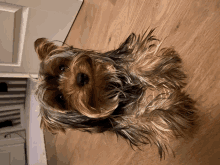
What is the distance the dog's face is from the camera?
3.45 feet

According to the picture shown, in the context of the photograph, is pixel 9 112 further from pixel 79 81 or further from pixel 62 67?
pixel 79 81

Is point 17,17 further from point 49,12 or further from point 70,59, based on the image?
point 70,59

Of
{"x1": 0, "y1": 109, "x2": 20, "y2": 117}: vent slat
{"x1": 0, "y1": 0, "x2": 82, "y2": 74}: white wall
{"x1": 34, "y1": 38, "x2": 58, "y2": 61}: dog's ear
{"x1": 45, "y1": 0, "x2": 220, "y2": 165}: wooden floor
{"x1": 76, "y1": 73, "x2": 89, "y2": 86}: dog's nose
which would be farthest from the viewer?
{"x1": 0, "y1": 109, "x2": 20, "y2": 117}: vent slat

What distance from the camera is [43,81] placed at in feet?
4.08

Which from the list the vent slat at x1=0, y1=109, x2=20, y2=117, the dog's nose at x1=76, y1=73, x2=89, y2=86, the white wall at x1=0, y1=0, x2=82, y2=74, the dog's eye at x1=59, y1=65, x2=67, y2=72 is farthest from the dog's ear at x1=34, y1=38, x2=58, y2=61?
the vent slat at x1=0, y1=109, x2=20, y2=117

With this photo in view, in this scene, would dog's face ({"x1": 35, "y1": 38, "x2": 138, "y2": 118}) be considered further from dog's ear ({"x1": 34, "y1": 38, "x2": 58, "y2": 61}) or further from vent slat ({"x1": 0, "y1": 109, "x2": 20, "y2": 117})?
vent slat ({"x1": 0, "y1": 109, "x2": 20, "y2": 117})

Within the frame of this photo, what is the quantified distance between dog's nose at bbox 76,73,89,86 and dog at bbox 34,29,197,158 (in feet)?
0.12

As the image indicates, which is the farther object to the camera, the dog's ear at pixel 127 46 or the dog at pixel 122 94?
the dog's ear at pixel 127 46

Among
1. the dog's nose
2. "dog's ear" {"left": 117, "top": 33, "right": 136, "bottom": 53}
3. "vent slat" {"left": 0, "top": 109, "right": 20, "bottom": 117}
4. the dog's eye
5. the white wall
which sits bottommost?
"vent slat" {"left": 0, "top": 109, "right": 20, "bottom": 117}

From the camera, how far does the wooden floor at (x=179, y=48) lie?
1.17m

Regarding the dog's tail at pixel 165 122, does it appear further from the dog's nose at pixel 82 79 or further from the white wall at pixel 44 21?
the white wall at pixel 44 21

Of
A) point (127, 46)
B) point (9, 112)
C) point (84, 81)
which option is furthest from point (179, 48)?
point (9, 112)

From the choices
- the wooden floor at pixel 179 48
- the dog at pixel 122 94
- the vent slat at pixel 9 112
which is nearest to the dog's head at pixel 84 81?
the dog at pixel 122 94

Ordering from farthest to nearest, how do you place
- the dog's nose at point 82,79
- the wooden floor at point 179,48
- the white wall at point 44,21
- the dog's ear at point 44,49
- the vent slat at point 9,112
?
the vent slat at point 9,112 < the white wall at point 44,21 < the dog's ear at point 44,49 < the wooden floor at point 179,48 < the dog's nose at point 82,79
